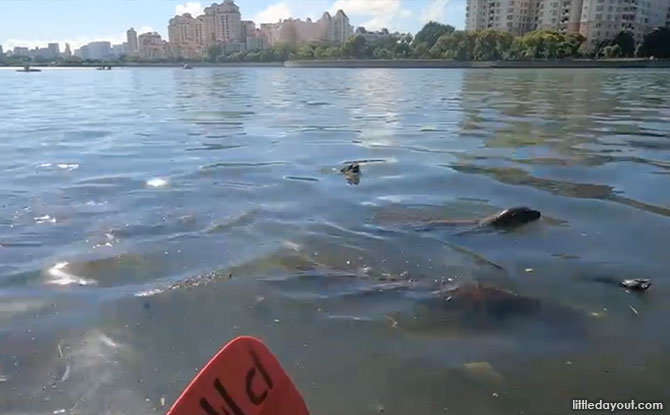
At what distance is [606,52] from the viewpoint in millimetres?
113812

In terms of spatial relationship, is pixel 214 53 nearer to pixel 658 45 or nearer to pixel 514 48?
pixel 514 48

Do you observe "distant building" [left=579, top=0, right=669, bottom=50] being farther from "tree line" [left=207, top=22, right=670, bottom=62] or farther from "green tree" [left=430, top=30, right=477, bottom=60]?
"green tree" [left=430, top=30, right=477, bottom=60]

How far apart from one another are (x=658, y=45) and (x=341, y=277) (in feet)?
423

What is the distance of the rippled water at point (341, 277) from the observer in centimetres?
413

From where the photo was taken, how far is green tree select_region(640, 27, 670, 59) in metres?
113

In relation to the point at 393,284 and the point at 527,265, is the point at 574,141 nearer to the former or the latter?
the point at 527,265

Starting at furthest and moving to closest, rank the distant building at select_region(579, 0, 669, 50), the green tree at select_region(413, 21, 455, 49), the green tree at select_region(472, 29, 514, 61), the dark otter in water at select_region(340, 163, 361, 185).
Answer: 1. the green tree at select_region(413, 21, 455, 49)
2. the distant building at select_region(579, 0, 669, 50)
3. the green tree at select_region(472, 29, 514, 61)
4. the dark otter in water at select_region(340, 163, 361, 185)

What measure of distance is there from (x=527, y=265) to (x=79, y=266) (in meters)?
4.85

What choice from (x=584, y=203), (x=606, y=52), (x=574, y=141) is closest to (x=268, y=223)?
(x=584, y=203)

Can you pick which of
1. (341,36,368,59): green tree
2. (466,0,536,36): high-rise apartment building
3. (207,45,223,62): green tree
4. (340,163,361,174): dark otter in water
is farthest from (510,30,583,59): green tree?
(340,163,361,174): dark otter in water

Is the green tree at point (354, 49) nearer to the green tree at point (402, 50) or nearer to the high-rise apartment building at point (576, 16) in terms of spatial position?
the green tree at point (402, 50)

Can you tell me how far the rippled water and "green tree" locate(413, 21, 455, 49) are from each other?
157927 mm

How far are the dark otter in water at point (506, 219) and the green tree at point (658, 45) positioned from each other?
123748 mm

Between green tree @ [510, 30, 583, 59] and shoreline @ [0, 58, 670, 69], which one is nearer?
shoreline @ [0, 58, 670, 69]
